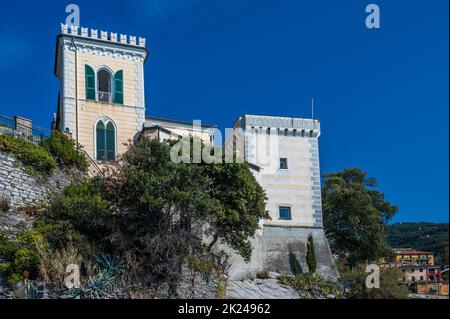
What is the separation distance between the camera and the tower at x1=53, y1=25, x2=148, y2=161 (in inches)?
1465

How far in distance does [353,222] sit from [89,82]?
668 inches

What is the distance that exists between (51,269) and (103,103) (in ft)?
48.8

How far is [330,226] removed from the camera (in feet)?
137

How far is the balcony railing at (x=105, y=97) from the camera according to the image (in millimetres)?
38300

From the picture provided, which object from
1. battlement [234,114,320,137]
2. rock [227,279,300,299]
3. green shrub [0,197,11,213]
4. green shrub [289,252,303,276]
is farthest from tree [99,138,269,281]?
battlement [234,114,320,137]

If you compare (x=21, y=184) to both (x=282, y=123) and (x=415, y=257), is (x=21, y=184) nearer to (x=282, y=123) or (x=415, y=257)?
(x=282, y=123)

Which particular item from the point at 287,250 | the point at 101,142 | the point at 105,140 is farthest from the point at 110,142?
the point at 287,250

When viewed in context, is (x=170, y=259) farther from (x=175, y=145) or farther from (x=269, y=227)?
(x=269, y=227)

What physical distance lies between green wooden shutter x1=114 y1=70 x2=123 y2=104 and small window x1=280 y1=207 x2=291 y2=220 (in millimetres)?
10818

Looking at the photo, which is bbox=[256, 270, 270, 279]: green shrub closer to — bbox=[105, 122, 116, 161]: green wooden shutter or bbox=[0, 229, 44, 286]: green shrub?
bbox=[105, 122, 116, 161]: green wooden shutter

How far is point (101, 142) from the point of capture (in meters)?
37.3

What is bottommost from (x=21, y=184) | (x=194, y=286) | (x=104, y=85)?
(x=194, y=286)
